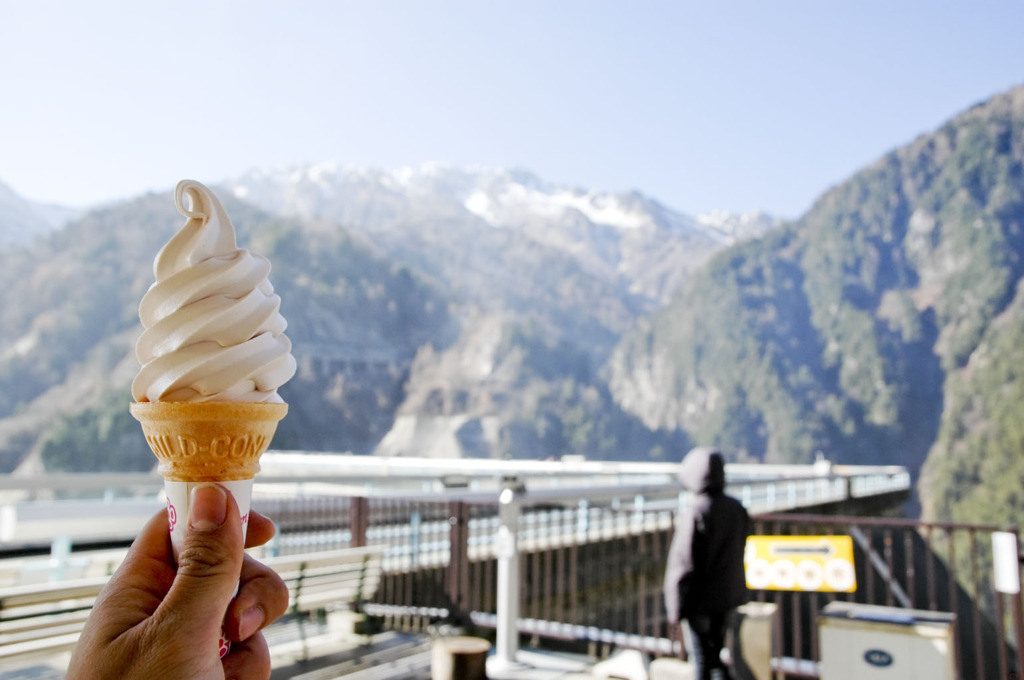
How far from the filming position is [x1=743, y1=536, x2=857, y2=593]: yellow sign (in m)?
5.41

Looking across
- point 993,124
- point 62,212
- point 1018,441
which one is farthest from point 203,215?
point 62,212

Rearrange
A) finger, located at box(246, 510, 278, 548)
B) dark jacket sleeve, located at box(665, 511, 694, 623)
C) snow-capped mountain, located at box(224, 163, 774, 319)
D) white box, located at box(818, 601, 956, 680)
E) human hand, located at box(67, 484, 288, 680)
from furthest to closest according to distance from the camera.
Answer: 1. snow-capped mountain, located at box(224, 163, 774, 319)
2. dark jacket sleeve, located at box(665, 511, 694, 623)
3. white box, located at box(818, 601, 956, 680)
4. finger, located at box(246, 510, 278, 548)
5. human hand, located at box(67, 484, 288, 680)

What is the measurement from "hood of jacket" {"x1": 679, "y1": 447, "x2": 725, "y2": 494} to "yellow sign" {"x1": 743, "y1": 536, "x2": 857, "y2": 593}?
0.78m

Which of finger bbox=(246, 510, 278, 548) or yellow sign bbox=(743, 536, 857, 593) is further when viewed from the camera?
yellow sign bbox=(743, 536, 857, 593)

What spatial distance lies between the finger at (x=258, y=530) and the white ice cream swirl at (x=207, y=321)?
28 cm

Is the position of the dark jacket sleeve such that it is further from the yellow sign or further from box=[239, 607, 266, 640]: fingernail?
box=[239, 607, 266, 640]: fingernail

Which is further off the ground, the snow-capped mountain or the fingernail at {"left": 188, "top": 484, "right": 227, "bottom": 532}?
the snow-capped mountain

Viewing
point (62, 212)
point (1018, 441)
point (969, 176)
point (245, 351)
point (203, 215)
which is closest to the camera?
point (245, 351)

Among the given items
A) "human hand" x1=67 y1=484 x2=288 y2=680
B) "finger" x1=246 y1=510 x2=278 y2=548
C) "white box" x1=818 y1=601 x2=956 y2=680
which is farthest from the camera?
"white box" x1=818 y1=601 x2=956 y2=680

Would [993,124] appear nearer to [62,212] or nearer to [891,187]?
[891,187]

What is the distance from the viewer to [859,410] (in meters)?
89.0

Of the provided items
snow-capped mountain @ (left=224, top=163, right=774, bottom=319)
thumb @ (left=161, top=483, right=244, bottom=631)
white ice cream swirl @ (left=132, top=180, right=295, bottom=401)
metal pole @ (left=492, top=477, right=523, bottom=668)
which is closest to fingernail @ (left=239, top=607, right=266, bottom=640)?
thumb @ (left=161, top=483, right=244, bottom=631)

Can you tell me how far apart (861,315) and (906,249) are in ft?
51.1

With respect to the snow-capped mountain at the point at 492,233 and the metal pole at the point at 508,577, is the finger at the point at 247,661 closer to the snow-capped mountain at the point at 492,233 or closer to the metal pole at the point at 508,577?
the metal pole at the point at 508,577
